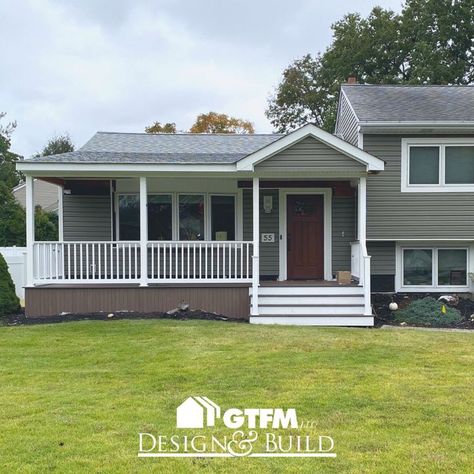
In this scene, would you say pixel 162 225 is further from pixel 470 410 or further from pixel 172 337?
pixel 470 410

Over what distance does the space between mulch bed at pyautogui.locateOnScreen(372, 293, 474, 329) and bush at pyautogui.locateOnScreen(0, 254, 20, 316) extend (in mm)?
7275

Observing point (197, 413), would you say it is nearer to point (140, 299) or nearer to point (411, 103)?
point (140, 299)

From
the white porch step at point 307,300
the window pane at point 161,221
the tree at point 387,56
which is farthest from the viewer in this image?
the tree at point 387,56

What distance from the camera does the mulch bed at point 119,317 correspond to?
375 inches

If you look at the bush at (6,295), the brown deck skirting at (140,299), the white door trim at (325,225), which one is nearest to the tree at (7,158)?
the bush at (6,295)

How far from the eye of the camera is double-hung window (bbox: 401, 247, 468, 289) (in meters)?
11.7

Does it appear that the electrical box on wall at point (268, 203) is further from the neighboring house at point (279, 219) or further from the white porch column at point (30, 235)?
the white porch column at point (30, 235)

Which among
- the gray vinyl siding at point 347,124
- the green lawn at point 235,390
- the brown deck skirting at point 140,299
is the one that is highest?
the gray vinyl siding at point 347,124

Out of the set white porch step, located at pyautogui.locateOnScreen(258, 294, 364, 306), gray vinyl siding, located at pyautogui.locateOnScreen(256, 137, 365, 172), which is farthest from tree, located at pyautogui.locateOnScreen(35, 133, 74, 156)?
white porch step, located at pyautogui.locateOnScreen(258, 294, 364, 306)

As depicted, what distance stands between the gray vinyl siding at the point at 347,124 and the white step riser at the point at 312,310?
4159 mm

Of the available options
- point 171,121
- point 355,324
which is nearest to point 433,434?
point 355,324

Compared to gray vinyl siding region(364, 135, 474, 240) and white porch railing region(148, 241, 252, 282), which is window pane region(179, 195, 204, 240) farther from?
gray vinyl siding region(364, 135, 474, 240)

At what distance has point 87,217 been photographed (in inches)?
478

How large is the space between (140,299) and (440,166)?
7.05 m
